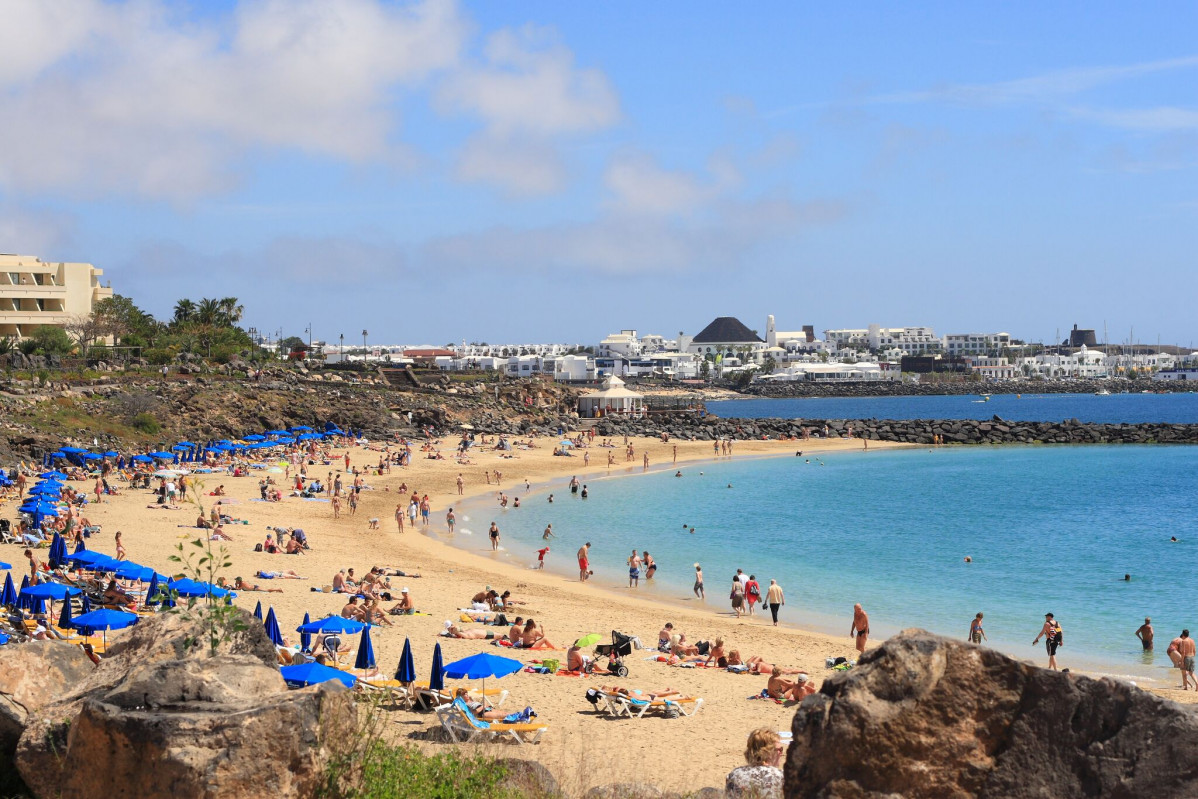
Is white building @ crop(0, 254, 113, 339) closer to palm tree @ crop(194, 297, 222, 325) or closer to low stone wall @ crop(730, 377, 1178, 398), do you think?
palm tree @ crop(194, 297, 222, 325)

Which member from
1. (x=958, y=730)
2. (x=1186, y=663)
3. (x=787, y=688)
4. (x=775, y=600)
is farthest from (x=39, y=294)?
(x=958, y=730)

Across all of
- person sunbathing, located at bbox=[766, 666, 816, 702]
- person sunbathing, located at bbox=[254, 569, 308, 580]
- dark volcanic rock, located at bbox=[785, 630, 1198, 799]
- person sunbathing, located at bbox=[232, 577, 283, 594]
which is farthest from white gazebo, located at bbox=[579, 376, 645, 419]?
dark volcanic rock, located at bbox=[785, 630, 1198, 799]

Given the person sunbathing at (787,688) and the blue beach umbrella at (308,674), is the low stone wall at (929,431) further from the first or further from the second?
the blue beach umbrella at (308,674)

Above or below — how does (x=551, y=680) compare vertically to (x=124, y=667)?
below

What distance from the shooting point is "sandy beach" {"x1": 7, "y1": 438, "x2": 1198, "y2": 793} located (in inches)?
437

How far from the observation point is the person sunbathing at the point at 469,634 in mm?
16703

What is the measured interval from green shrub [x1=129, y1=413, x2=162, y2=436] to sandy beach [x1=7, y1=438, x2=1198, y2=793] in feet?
34.4

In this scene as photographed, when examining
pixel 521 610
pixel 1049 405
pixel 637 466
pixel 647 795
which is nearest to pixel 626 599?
pixel 521 610

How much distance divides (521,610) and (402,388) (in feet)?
190

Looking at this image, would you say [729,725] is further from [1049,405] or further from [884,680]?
[1049,405]

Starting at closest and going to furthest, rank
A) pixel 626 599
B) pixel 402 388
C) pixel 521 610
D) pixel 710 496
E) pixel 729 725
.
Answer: pixel 729 725 < pixel 521 610 < pixel 626 599 < pixel 710 496 < pixel 402 388

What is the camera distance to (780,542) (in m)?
31.5

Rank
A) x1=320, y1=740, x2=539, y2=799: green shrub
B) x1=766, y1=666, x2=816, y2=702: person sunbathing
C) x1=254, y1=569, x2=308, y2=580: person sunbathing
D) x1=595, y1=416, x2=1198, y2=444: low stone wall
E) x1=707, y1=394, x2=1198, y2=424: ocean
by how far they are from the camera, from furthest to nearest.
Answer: x1=707, y1=394, x2=1198, y2=424: ocean, x1=595, y1=416, x2=1198, y2=444: low stone wall, x1=254, y1=569, x2=308, y2=580: person sunbathing, x1=766, y1=666, x2=816, y2=702: person sunbathing, x1=320, y1=740, x2=539, y2=799: green shrub

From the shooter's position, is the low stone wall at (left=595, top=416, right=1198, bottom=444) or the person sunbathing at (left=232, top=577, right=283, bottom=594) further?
the low stone wall at (left=595, top=416, right=1198, bottom=444)
